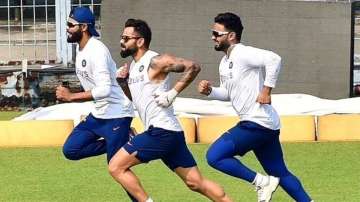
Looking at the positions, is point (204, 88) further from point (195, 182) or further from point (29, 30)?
point (29, 30)

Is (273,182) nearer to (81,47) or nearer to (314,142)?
(81,47)

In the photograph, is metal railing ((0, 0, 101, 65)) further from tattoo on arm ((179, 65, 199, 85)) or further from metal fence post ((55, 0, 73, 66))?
tattoo on arm ((179, 65, 199, 85))

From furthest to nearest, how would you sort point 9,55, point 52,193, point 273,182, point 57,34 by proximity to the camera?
1. point 9,55
2. point 57,34
3. point 52,193
4. point 273,182

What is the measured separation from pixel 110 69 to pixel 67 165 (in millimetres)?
4119

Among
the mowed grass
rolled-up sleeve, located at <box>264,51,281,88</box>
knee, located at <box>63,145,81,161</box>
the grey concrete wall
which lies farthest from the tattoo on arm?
the grey concrete wall

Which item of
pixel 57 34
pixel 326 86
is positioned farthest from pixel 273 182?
pixel 57 34

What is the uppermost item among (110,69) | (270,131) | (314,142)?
(110,69)

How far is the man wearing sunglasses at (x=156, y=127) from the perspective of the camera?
7645 millimetres

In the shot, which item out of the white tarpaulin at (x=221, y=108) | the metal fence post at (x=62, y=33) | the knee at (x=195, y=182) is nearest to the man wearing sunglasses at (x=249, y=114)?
the knee at (x=195, y=182)

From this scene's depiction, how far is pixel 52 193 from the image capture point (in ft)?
32.1

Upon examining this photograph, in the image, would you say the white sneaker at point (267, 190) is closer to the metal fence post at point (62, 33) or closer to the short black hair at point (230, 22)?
the short black hair at point (230, 22)

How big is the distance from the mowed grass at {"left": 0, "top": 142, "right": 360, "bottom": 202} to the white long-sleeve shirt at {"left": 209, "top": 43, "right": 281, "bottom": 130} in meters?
1.36

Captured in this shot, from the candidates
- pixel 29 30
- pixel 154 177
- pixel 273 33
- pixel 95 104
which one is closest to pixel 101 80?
pixel 95 104

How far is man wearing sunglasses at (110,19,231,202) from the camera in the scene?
7645 mm
